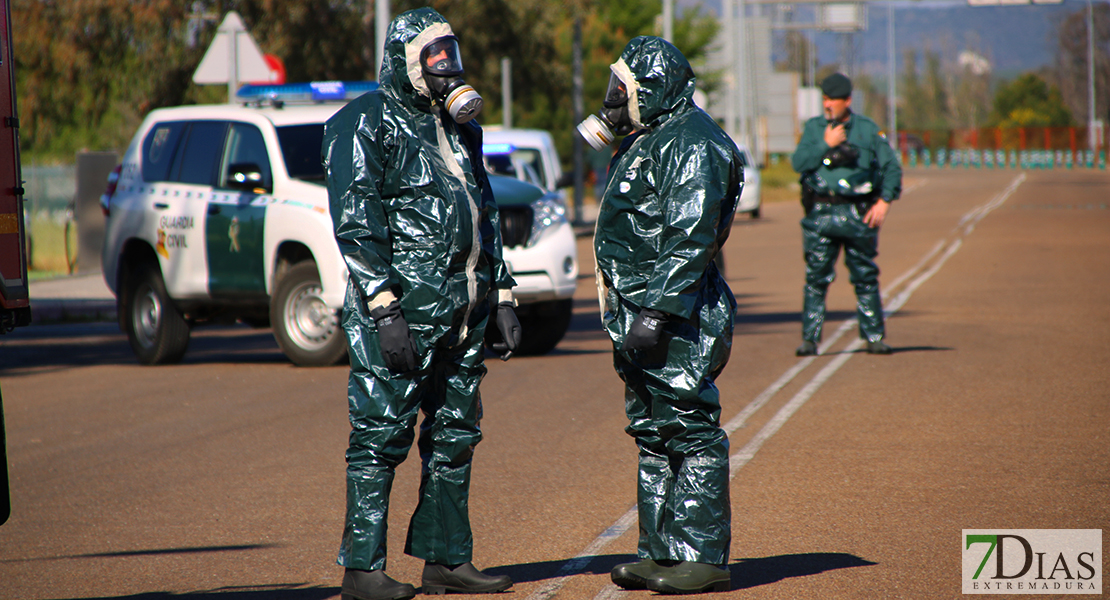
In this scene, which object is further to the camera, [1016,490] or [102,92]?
[102,92]

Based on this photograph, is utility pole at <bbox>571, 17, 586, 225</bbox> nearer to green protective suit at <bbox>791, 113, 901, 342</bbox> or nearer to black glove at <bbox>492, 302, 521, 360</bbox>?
green protective suit at <bbox>791, 113, 901, 342</bbox>

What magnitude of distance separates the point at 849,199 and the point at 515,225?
2711mm

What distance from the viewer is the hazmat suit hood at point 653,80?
462 centimetres

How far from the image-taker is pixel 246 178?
9961 millimetres

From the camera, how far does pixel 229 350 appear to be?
40.0 ft

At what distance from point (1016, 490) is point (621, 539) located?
1.94 m

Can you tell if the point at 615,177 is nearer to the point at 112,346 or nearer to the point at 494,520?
the point at 494,520

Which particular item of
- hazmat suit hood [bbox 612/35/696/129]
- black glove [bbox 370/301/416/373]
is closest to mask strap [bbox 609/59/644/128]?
Result: hazmat suit hood [bbox 612/35/696/129]

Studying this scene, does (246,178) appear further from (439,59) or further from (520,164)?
(520,164)

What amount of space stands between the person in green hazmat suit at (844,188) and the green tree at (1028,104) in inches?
3902

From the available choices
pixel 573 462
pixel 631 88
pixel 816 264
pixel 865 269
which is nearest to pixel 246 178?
pixel 573 462

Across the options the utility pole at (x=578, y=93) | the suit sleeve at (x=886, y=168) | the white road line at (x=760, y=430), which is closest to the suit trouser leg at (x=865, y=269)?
the suit sleeve at (x=886, y=168)

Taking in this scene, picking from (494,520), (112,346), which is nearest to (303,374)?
(112,346)

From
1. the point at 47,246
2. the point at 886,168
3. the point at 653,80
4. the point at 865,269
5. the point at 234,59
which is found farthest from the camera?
the point at 47,246
